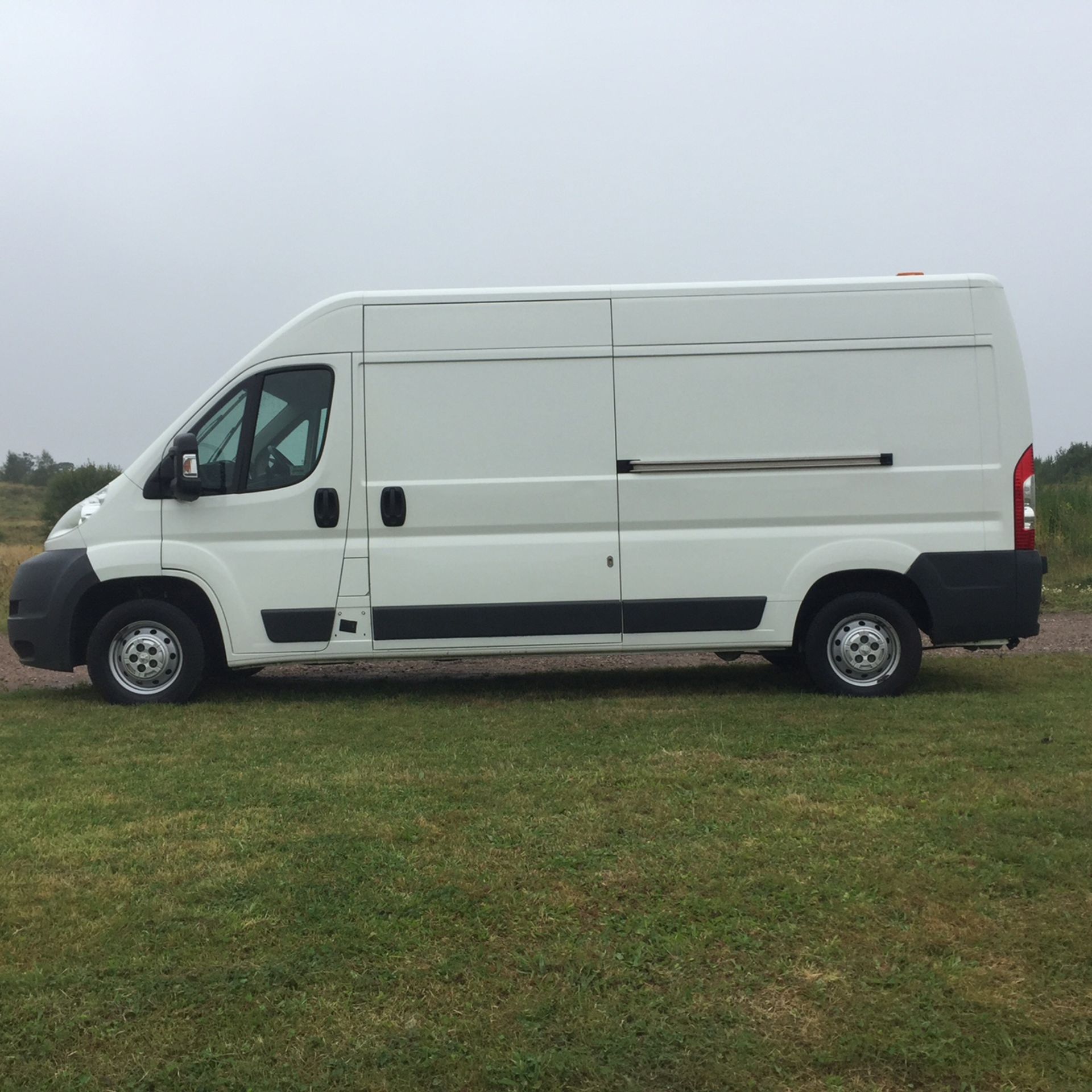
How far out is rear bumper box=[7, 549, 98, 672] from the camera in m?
8.25

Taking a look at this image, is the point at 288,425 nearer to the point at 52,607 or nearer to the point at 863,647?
the point at 52,607

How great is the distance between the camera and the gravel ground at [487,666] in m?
10.4

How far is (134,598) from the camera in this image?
848cm

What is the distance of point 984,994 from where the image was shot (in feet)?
10.7

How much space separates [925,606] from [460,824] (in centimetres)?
460

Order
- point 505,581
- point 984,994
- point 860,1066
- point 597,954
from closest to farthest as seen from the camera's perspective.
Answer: point 860,1066 < point 984,994 < point 597,954 < point 505,581

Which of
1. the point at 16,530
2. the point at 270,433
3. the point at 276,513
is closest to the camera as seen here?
the point at 276,513

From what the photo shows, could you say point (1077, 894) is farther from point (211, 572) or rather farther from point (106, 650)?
point (106, 650)

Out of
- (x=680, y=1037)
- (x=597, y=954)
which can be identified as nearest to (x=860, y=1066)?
(x=680, y=1037)

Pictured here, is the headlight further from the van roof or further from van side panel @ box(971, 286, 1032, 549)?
van side panel @ box(971, 286, 1032, 549)

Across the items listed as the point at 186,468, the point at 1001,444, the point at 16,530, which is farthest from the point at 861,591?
the point at 16,530

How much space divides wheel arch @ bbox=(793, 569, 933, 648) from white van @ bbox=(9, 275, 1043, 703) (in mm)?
146

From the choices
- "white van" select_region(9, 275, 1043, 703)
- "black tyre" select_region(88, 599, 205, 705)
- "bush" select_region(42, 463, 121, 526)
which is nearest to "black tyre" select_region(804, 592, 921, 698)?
"white van" select_region(9, 275, 1043, 703)

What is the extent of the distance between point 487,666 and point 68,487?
30797 mm
